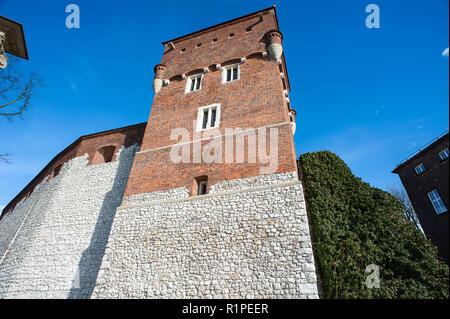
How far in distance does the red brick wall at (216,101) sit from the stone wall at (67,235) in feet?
9.65

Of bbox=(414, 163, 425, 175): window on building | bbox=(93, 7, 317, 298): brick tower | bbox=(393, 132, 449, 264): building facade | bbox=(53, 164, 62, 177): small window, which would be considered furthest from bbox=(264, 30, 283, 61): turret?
bbox=(53, 164, 62, 177): small window

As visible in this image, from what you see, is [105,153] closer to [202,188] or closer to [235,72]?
[202,188]

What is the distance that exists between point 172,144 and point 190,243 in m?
4.93

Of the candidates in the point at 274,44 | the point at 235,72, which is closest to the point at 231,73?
the point at 235,72

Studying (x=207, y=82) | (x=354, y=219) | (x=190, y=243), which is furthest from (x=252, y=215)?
(x=207, y=82)

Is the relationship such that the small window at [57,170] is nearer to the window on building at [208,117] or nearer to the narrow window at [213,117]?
the window on building at [208,117]

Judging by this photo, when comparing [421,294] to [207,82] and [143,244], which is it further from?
[207,82]

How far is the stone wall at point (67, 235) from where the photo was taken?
10.7m

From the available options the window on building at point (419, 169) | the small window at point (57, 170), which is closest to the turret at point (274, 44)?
the window on building at point (419, 169)

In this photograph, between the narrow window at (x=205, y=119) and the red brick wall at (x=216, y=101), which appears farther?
the narrow window at (x=205, y=119)

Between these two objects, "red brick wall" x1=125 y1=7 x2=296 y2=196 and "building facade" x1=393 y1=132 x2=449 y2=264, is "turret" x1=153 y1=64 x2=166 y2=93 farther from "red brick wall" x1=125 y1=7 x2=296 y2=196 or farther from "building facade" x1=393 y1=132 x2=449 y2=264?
"building facade" x1=393 y1=132 x2=449 y2=264

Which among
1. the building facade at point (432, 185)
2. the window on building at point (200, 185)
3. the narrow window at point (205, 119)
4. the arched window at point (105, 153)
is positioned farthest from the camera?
the arched window at point (105, 153)

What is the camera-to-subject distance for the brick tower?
24.0 feet

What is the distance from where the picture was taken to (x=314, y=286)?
650cm
